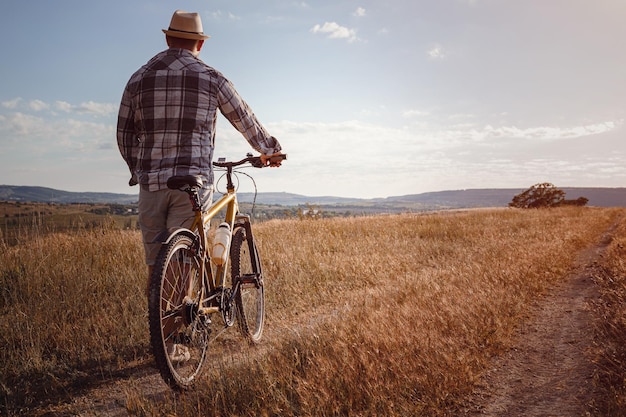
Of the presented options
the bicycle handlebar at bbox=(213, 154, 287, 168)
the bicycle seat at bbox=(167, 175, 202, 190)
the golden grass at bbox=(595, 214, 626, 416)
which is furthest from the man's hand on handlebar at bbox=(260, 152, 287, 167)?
the golden grass at bbox=(595, 214, 626, 416)

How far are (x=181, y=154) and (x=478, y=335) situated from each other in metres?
3.15

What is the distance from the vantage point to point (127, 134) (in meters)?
3.41

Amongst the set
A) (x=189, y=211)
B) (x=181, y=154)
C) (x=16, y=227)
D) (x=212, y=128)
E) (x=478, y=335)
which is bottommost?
(x=478, y=335)

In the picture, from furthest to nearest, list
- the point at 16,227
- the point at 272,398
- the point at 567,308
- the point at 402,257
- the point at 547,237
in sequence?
the point at 547,237
the point at 402,257
the point at 16,227
the point at 567,308
the point at 272,398

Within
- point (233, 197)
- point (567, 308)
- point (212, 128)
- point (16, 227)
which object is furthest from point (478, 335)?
point (16, 227)

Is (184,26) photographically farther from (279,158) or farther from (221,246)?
(221,246)

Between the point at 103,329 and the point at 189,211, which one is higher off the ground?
the point at 189,211

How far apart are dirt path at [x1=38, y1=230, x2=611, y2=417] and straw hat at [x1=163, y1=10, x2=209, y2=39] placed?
2.82 m

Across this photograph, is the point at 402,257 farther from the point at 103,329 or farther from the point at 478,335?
the point at 103,329

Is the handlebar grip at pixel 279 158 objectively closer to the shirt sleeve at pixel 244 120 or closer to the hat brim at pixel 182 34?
the shirt sleeve at pixel 244 120

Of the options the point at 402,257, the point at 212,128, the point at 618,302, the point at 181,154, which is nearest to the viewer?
the point at 181,154

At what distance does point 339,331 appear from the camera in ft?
11.7

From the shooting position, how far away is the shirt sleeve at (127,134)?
332 centimetres

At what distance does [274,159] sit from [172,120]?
109 cm
